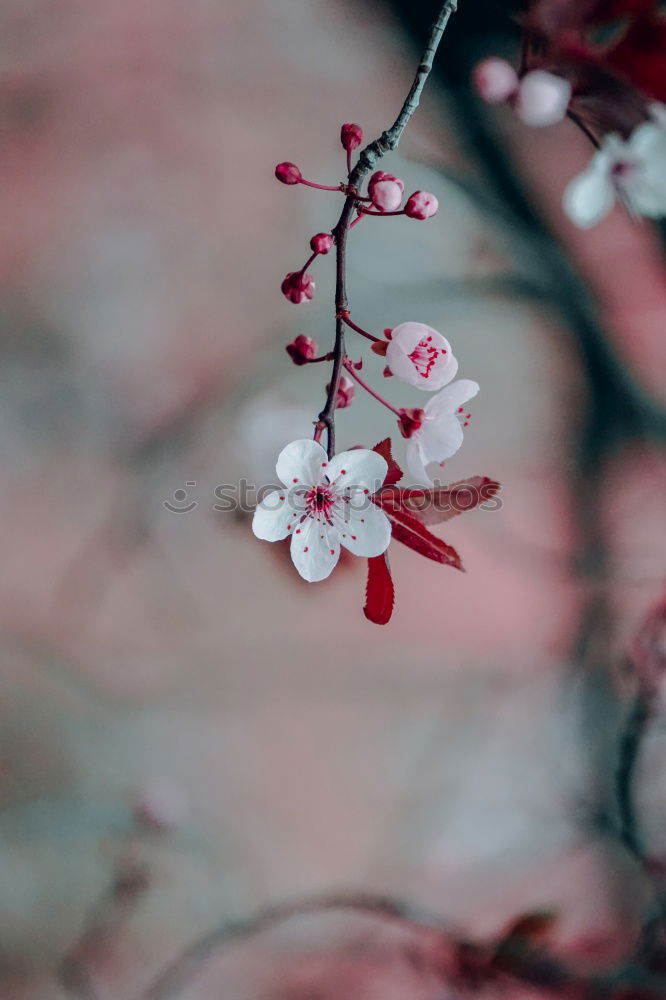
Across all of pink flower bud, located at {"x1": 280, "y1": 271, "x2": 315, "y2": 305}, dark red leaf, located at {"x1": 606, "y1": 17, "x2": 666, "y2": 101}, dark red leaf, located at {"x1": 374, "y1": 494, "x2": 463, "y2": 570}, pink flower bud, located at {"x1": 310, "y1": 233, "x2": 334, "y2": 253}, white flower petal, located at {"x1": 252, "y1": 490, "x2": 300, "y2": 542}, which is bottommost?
white flower petal, located at {"x1": 252, "y1": 490, "x2": 300, "y2": 542}

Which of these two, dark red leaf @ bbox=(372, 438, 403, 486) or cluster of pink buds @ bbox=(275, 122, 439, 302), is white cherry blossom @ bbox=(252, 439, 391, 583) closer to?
dark red leaf @ bbox=(372, 438, 403, 486)

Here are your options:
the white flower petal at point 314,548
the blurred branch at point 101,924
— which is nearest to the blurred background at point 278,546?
the blurred branch at point 101,924

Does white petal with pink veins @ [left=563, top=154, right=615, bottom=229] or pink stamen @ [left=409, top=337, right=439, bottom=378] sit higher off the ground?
white petal with pink veins @ [left=563, top=154, right=615, bottom=229]

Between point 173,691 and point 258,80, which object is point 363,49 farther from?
point 173,691

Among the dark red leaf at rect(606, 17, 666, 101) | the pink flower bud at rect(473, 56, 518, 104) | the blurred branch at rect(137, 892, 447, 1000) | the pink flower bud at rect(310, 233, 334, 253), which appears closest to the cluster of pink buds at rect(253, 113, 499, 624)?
the pink flower bud at rect(310, 233, 334, 253)

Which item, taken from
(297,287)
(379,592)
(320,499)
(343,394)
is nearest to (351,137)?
(297,287)
